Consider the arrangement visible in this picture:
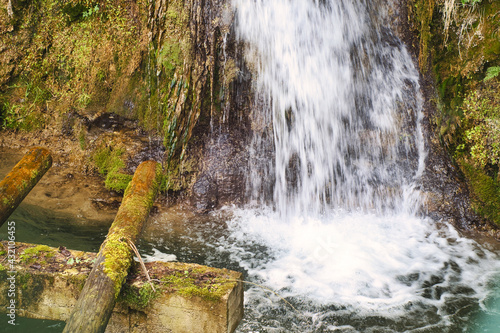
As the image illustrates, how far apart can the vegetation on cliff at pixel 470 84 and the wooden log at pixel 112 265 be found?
5021 millimetres

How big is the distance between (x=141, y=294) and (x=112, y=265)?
0.31 metres

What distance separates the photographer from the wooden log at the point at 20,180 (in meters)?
3.51

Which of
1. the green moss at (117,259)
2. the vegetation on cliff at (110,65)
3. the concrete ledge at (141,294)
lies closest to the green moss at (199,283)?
the concrete ledge at (141,294)

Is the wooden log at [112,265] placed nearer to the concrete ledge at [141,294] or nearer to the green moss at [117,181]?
the concrete ledge at [141,294]

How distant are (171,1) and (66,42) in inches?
92.7

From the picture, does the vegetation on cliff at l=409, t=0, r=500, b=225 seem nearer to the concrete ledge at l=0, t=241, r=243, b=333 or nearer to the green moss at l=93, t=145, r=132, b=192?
the concrete ledge at l=0, t=241, r=243, b=333

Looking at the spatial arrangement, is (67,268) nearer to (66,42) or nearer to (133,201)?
(133,201)

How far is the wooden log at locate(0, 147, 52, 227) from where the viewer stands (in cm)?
351

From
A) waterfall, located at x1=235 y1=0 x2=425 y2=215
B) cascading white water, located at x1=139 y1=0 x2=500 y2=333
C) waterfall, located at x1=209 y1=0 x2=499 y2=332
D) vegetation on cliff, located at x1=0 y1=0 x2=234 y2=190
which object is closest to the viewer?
cascading white water, located at x1=139 y1=0 x2=500 y2=333

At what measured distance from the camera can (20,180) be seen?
3.71m

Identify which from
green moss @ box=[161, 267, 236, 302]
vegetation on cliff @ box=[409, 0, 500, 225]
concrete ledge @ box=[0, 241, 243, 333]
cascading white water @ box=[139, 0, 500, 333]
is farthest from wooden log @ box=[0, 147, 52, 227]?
vegetation on cliff @ box=[409, 0, 500, 225]

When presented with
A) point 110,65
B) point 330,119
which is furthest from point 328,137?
point 110,65

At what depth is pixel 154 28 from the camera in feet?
20.5

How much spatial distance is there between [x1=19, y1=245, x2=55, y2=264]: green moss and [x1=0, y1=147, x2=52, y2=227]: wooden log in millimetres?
507
